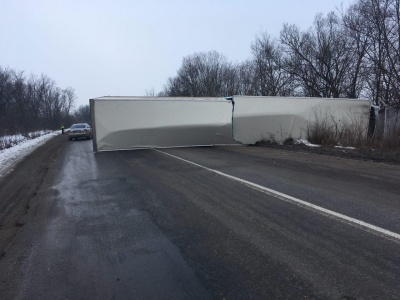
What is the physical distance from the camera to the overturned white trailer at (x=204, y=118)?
61.5 ft

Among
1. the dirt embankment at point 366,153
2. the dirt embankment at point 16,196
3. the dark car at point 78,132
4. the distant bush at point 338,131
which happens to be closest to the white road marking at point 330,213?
the dirt embankment at point 16,196

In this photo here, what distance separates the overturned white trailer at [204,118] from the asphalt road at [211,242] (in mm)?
10214

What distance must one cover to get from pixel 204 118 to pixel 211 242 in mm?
16025

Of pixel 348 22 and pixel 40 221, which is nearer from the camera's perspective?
pixel 40 221

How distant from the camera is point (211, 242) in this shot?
15.5 feet

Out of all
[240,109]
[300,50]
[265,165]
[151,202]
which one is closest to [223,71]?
[300,50]

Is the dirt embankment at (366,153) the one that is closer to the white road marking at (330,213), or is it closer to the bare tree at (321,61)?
the white road marking at (330,213)

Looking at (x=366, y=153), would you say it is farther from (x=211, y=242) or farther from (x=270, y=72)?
(x=270, y=72)

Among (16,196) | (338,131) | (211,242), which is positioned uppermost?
(338,131)

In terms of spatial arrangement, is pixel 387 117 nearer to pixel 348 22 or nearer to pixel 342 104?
pixel 342 104

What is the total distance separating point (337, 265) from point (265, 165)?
27.3ft

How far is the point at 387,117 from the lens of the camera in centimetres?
2064

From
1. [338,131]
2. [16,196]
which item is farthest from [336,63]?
[16,196]

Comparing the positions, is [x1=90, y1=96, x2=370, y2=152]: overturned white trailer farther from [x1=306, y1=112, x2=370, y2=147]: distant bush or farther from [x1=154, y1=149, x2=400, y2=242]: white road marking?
[x1=154, y1=149, x2=400, y2=242]: white road marking
